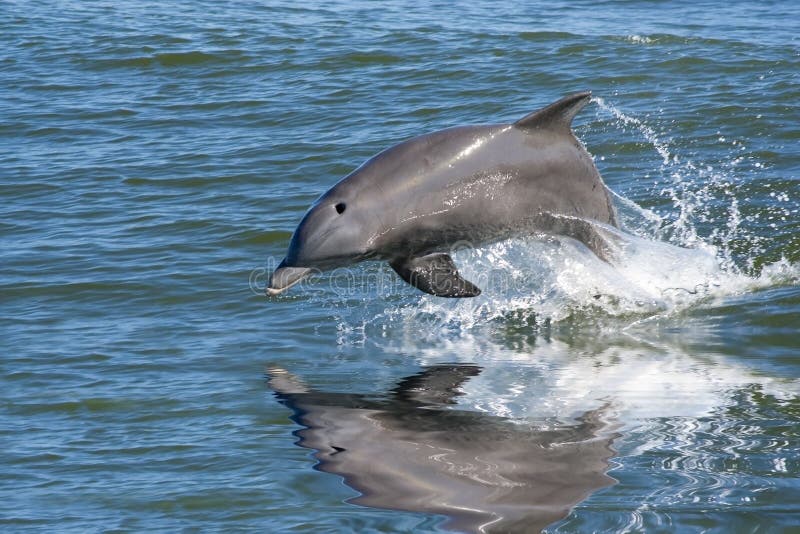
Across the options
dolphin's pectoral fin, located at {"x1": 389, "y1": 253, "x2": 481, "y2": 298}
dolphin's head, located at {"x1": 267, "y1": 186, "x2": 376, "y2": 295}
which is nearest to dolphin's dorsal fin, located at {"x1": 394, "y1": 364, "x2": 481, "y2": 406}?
dolphin's pectoral fin, located at {"x1": 389, "y1": 253, "x2": 481, "y2": 298}

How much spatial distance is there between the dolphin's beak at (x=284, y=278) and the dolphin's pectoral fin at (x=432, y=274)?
35.0 inches

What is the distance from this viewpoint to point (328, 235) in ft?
30.2

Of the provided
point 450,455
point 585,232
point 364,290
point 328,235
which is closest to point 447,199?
point 328,235

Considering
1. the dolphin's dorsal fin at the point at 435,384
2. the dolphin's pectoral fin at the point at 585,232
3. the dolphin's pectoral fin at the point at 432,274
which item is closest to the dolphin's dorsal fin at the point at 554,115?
the dolphin's pectoral fin at the point at 585,232

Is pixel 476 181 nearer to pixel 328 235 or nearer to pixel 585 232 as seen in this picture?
pixel 328 235

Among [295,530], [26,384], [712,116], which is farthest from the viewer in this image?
[712,116]

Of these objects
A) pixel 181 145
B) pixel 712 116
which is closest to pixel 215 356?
pixel 181 145

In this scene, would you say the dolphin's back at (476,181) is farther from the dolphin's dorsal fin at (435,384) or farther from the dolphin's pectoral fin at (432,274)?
the dolphin's dorsal fin at (435,384)

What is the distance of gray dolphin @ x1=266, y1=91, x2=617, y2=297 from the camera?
9.26 metres

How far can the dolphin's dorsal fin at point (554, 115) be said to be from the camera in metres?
9.62

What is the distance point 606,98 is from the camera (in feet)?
60.7

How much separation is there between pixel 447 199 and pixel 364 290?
286 cm

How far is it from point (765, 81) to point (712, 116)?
5.95 ft

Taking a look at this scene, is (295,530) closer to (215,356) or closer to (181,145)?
(215,356)
